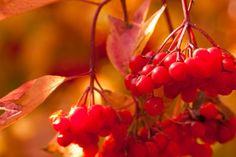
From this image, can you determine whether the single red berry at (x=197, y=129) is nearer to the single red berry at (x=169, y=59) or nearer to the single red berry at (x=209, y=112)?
the single red berry at (x=209, y=112)

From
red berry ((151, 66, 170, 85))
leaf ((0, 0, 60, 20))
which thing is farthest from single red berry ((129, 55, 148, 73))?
leaf ((0, 0, 60, 20))

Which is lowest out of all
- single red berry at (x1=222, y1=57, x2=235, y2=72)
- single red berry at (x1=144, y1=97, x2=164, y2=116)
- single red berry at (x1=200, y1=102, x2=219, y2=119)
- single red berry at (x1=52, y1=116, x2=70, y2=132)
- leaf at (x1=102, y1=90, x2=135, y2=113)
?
single red berry at (x1=200, y1=102, x2=219, y2=119)

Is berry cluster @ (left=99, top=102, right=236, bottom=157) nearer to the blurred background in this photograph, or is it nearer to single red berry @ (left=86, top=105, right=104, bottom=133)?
single red berry @ (left=86, top=105, right=104, bottom=133)

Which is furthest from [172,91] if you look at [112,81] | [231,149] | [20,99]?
[112,81]

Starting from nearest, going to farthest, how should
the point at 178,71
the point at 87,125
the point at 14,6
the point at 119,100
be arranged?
the point at 178,71
the point at 87,125
the point at 14,6
the point at 119,100

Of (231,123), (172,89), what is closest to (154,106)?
(172,89)

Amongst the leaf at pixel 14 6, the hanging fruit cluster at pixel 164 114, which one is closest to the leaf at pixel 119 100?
the hanging fruit cluster at pixel 164 114

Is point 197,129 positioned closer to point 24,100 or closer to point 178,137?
point 178,137

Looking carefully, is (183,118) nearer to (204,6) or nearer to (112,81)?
(112,81)
